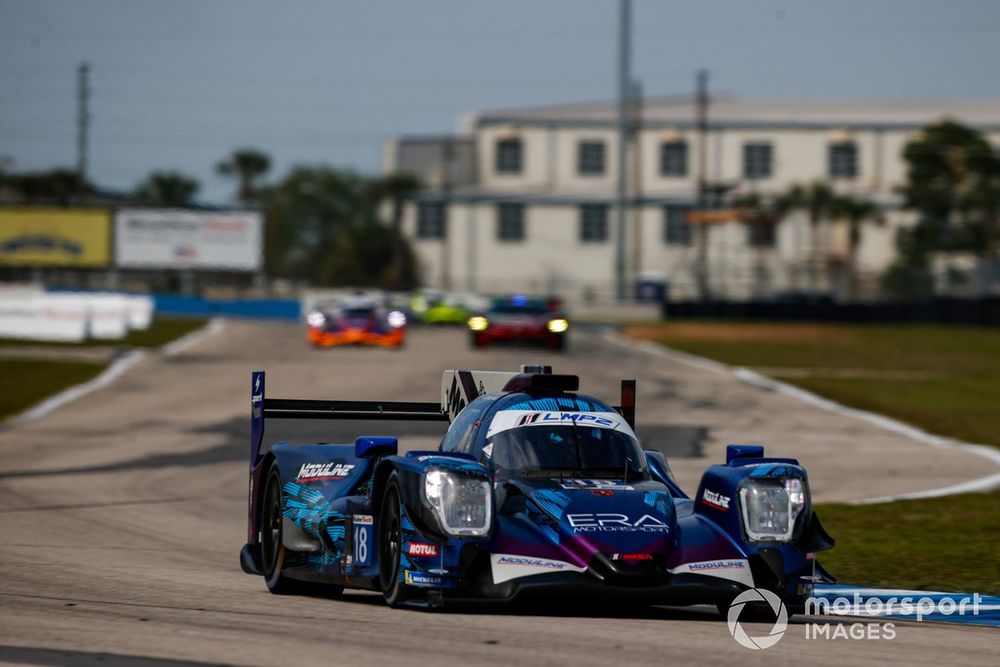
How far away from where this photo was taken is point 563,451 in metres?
9.09

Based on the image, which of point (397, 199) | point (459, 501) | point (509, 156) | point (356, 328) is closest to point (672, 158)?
point (509, 156)

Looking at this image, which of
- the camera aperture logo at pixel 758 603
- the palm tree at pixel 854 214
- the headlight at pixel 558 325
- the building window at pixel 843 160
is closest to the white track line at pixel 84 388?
the headlight at pixel 558 325

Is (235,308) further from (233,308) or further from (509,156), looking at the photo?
(509,156)

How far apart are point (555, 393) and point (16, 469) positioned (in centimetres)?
991

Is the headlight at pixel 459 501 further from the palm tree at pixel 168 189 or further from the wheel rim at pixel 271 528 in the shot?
the palm tree at pixel 168 189

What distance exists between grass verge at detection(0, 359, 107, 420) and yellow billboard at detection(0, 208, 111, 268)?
52.4 metres

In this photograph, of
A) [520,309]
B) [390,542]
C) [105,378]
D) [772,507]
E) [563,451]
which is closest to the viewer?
[390,542]

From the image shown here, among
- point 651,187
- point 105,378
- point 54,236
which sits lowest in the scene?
point 105,378

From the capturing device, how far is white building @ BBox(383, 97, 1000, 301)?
9388 cm

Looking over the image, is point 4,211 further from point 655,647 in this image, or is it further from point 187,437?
point 655,647

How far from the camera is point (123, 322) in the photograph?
162ft

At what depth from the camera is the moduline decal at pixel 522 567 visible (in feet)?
26.3

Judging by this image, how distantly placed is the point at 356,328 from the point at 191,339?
21.9 feet

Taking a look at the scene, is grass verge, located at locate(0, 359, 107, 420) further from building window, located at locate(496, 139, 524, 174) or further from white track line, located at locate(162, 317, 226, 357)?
building window, located at locate(496, 139, 524, 174)
